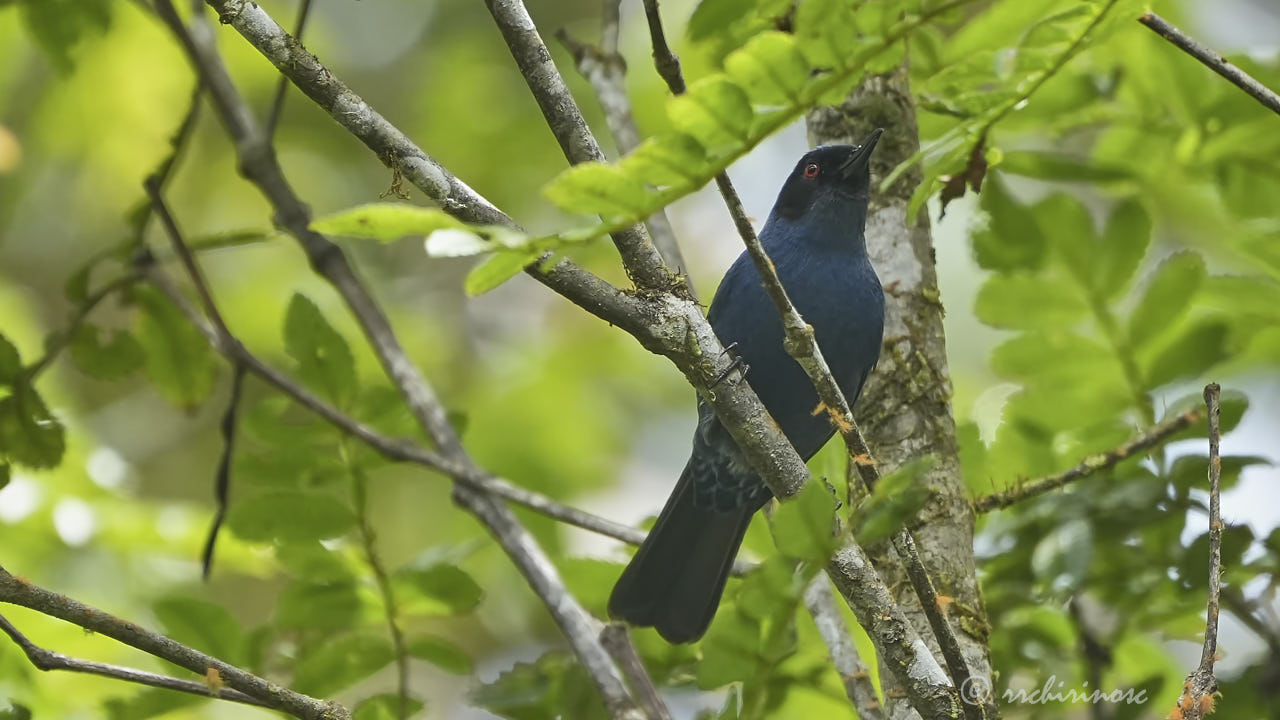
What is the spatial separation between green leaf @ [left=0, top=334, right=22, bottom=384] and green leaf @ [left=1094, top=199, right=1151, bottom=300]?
9.87 ft

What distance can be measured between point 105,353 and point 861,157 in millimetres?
2294

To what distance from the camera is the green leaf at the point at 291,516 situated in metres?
3.05

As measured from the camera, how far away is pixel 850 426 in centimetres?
234

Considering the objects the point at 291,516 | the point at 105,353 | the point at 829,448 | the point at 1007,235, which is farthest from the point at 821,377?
the point at 105,353

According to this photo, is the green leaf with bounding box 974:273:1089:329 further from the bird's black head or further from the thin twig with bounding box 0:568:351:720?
the thin twig with bounding box 0:568:351:720

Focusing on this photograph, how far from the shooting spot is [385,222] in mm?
1773

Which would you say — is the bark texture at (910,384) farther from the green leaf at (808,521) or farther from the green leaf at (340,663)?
the green leaf at (340,663)

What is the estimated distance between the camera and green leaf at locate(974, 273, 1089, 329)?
3.65 meters

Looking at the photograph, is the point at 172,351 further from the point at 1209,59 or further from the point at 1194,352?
the point at 1194,352

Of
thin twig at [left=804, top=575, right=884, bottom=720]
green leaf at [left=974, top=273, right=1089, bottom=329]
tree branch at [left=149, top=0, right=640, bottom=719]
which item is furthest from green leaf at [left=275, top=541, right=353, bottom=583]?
green leaf at [left=974, top=273, right=1089, bottom=329]

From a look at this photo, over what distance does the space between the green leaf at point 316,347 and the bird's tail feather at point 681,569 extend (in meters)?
0.96

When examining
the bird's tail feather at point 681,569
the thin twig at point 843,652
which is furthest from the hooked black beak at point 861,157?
the thin twig at point 843,652

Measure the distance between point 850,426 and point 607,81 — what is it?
2.11 m

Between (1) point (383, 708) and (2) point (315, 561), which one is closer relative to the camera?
(1) point (383, 708)
